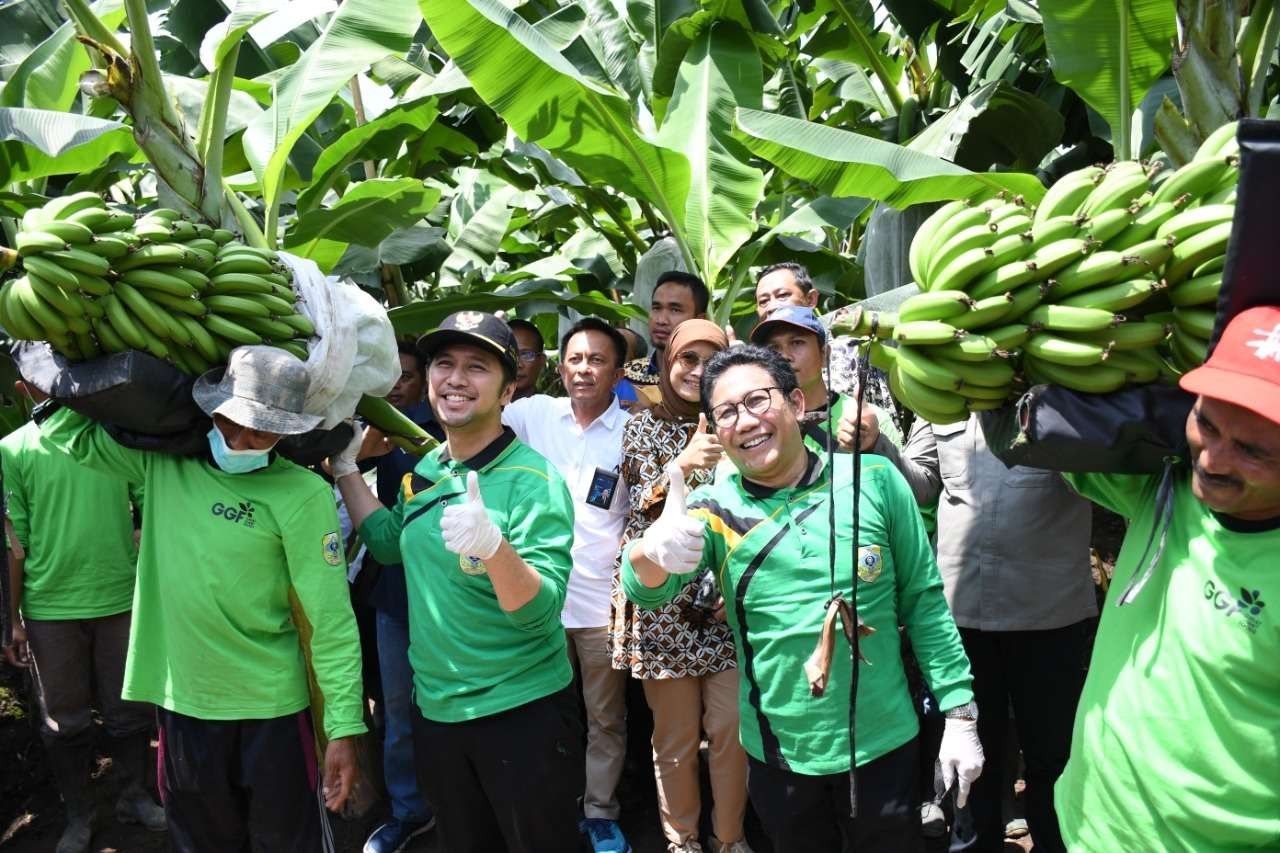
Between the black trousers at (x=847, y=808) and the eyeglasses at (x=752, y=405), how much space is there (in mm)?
865

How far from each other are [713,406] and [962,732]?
0.97 meters

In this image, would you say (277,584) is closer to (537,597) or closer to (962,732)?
(537,597)

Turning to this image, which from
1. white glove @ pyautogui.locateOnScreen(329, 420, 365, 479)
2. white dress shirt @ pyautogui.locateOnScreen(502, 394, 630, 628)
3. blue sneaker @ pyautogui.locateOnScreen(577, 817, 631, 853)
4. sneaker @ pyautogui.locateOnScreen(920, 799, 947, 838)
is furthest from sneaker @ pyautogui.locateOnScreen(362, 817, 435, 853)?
sneaker @ pyautogui.locateOnScreen(920, 799, 947, 838)

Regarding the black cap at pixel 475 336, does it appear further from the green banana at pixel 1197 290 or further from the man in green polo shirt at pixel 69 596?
the man in green polo shirt at pixel 69 596

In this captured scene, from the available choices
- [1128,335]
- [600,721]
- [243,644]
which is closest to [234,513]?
[243,644]

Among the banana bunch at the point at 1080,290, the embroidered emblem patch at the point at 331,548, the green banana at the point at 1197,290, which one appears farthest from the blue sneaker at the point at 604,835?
the green banana at the point at 1197,290

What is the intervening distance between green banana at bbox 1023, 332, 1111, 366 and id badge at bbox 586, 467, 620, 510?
6.64 feet

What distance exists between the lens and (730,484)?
2500 mm

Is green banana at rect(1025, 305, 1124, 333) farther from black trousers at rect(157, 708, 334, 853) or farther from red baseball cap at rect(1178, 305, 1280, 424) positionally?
black trousers at rect(157, 708, 334, 853)

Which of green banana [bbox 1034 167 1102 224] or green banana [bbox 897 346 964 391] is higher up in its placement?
green banana [bbox 1034 167 1102 224]

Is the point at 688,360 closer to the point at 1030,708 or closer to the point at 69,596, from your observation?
the point at 1030,708

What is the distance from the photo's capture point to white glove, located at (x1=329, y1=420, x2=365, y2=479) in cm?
281

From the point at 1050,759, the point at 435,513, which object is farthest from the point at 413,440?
the point at 1050,759

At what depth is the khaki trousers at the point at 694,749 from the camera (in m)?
3.27
